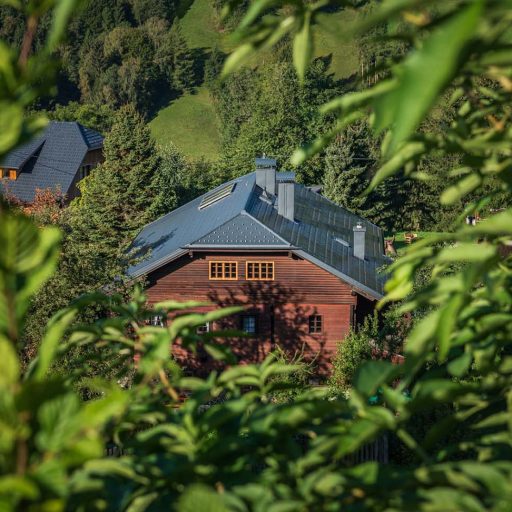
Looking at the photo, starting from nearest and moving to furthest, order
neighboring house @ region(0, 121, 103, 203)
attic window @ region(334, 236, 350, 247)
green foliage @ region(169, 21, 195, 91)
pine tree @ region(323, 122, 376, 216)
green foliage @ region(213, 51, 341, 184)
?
1. attic window @ region(334, 236, 350, 247)
2. pine tree @ region(323, 122, 376, 216)
3. green foliage @ region(213, 51, 341, 184)
4. neighboring house @ region(0, 121, 103, 203)
5. green foliage @ region(169, 21, 195, 91)

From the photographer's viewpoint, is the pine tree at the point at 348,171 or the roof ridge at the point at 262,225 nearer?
the roof ridge at the point at 262,225

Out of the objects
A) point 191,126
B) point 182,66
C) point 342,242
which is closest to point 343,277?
point 342,242

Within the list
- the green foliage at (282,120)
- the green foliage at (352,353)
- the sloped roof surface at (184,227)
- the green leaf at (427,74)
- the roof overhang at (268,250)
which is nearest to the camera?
the green leaf at (427,74)

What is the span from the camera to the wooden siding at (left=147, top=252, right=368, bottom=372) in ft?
77.6

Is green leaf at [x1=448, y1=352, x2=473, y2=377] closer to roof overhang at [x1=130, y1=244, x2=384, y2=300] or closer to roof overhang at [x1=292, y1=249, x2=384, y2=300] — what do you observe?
roof overhang at [x1=130, y1=244, x2=384, y2=300]

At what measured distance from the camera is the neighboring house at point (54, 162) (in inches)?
2068

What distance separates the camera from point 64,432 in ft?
5.38

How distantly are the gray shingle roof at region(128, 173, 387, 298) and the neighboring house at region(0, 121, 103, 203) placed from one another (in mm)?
23543

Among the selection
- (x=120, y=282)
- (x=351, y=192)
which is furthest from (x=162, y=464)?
(x=351, y=192)

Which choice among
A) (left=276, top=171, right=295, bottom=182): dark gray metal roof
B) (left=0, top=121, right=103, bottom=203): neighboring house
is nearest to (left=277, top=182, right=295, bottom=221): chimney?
(left=276, top=171, right=295, bottom=182): dark gray metal roof

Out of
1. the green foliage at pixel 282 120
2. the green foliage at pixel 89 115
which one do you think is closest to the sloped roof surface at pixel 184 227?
the green foliage at pixel 282 120

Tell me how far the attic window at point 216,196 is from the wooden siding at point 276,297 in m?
5.18

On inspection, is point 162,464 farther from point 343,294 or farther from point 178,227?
point 178,227

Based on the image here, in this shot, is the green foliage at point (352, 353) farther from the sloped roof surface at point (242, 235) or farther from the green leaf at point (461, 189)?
the green leaf at point (461, 189)
